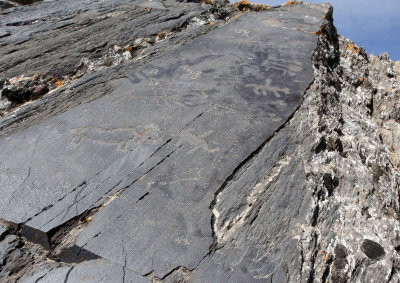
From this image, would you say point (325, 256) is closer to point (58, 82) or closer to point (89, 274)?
point (89, 274)

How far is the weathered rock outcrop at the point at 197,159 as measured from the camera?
1.62 metres

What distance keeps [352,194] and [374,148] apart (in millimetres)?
604

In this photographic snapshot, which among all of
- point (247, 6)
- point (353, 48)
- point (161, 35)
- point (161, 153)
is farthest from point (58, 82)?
point (353, 48)

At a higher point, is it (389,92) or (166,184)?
(166,184)

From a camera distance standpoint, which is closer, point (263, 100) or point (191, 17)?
point (263, 100)

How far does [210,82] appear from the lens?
257 cm

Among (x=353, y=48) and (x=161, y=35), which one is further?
(x=353, y=48)

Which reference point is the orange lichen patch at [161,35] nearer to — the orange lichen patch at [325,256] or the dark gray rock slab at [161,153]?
the dark gray rock slab at [161,153]

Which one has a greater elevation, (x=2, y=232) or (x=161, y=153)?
(x=161, y=153)

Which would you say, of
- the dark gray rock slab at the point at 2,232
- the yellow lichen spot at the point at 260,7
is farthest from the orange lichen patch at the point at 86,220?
the yellow lichen spot at the point at 260,7

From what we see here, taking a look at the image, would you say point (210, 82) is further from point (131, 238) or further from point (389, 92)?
point (389, 92)

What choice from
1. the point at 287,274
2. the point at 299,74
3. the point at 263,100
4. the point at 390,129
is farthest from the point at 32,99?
the point at 390,129

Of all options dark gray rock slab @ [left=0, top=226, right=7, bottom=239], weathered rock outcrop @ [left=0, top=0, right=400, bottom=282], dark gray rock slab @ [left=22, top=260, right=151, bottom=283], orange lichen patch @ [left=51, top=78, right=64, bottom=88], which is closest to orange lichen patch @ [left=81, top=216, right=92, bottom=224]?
weathered rock outcrop @ [left=0, top=0, right=400, bottom=282]

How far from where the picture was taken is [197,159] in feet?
6.56
